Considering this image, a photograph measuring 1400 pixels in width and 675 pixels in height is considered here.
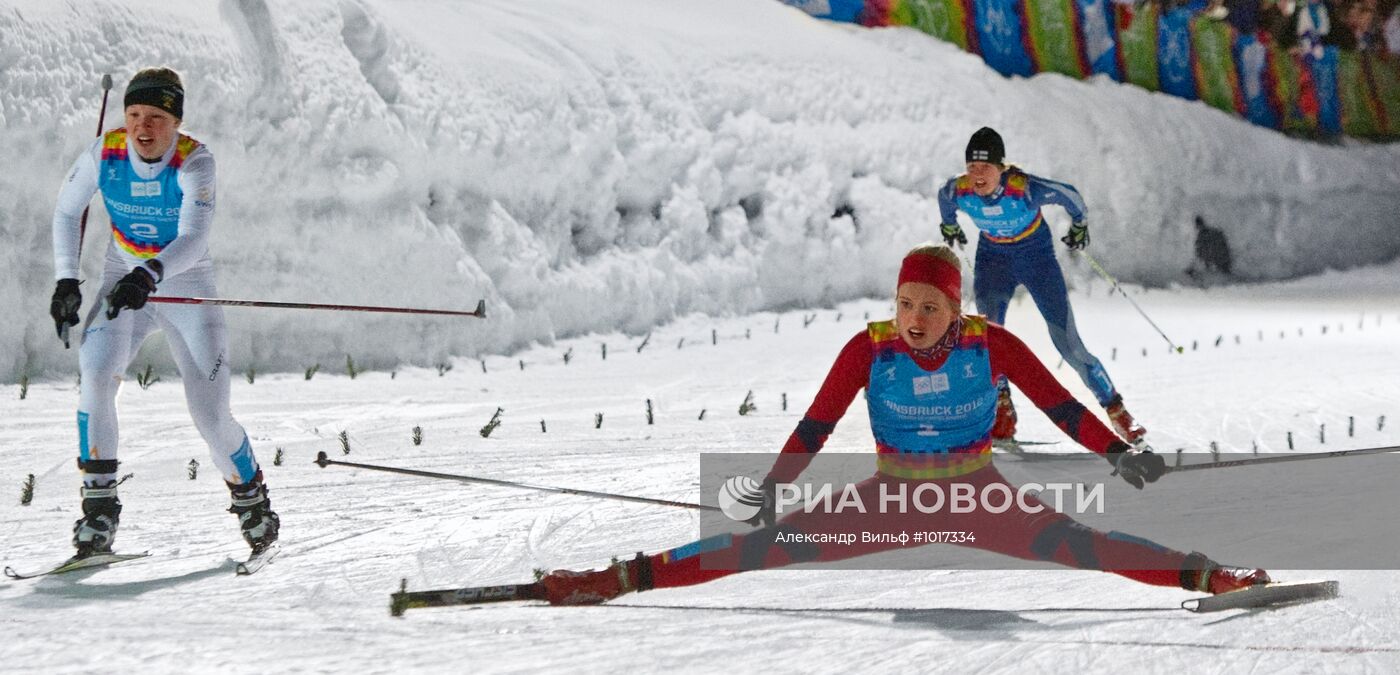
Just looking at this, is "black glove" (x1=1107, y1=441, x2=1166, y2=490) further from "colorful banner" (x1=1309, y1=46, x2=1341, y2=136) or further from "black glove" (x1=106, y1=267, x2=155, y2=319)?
"colorful banner" (x1=1309, y1=46, x2=1341, y2=136)

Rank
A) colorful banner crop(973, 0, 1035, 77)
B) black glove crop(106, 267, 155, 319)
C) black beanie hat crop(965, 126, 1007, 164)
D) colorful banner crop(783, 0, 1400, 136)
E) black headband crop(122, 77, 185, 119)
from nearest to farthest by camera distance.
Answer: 1. black glove crop(106, 267, 155, 319)
2. black headband crop(122, 77, 185, 119)
3. black beanie hat crop(965, 126, 1007, 164)
4. colorful banner crop(783, 0, 1400, 136)
5. colorful banner crop(973, 0, 1035, 77)

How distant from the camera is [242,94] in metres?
8.59

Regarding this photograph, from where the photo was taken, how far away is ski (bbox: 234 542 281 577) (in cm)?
394

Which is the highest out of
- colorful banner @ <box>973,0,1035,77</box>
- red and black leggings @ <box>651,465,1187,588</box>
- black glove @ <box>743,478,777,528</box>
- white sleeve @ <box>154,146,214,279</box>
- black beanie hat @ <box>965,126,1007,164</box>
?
colorful banner @ <box>973,0,1035,77</box>

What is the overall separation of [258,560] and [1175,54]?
Answer: 54.7ft

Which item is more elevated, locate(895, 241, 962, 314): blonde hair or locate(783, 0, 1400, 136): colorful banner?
locate(783, 0, 1400, 136): colorful banner

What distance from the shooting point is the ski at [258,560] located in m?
3.94

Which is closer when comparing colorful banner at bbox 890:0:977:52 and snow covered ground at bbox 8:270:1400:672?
snow covered ground at bbox 8:270:1400:672

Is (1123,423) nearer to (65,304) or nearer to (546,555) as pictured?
(546,555)

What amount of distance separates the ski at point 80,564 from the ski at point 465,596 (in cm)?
117

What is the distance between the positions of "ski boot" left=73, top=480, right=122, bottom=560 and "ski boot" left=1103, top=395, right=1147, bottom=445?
152 inches

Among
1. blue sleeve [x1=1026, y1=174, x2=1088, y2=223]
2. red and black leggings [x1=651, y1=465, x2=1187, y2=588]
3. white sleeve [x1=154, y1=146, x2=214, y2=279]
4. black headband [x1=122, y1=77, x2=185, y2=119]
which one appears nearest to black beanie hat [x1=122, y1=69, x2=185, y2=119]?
black headband [x1=122, y1=77, x2=185, y2=119]

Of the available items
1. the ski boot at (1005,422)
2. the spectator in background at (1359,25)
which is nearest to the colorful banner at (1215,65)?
the spectator in background at (1359,25)

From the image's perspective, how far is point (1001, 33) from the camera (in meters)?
16.1
